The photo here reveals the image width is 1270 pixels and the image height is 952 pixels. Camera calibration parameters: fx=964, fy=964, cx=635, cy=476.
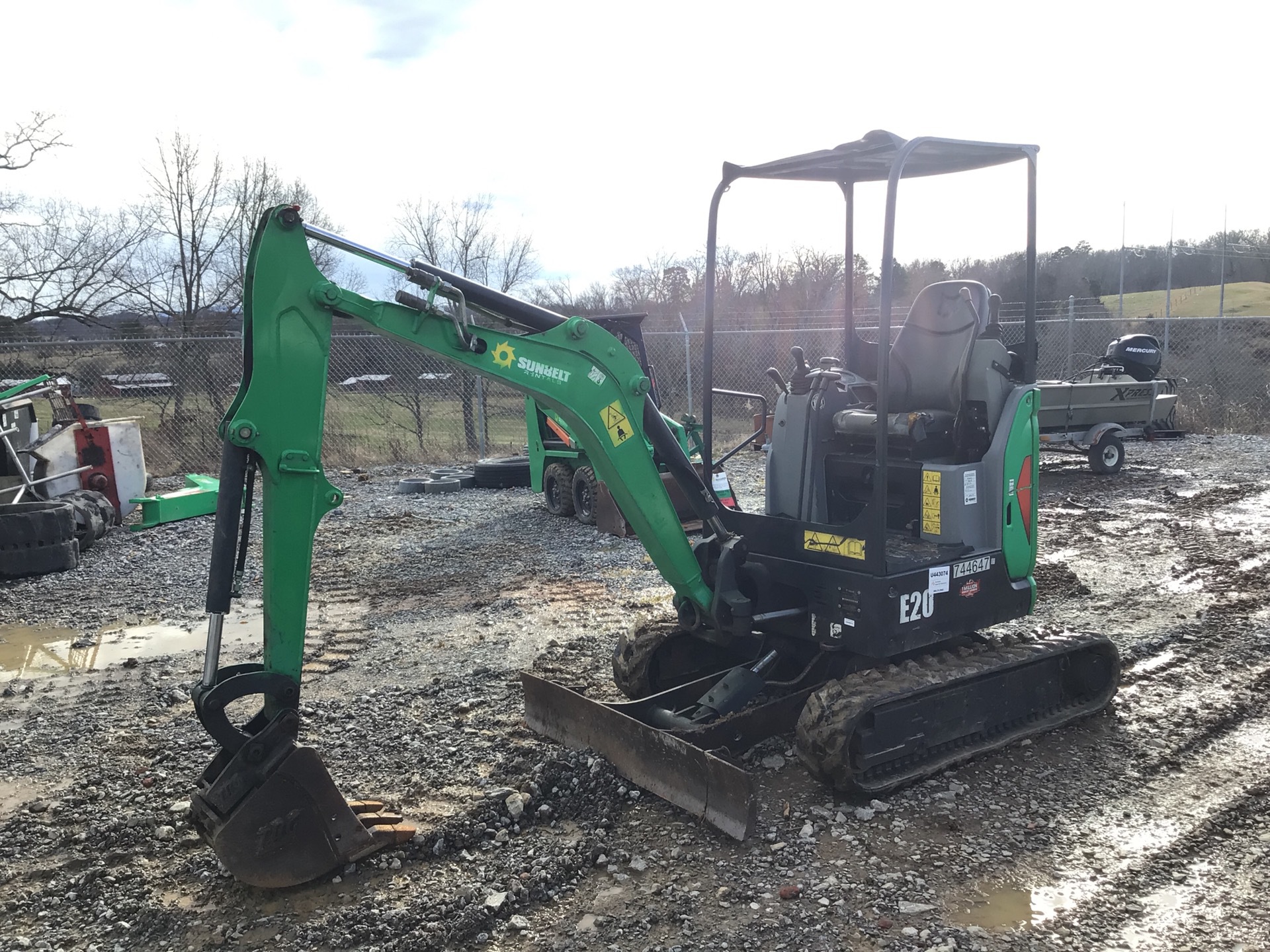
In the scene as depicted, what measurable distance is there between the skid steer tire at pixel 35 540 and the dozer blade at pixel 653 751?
5.82 m

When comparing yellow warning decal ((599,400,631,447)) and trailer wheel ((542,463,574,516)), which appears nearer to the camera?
yellow warning decal ((599,400,631,447))

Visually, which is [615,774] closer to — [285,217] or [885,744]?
[885,744]

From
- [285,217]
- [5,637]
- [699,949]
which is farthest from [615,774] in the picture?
[5,637]

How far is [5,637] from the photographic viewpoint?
671cm

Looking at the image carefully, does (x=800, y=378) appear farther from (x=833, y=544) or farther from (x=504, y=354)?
(x=504, y=354)

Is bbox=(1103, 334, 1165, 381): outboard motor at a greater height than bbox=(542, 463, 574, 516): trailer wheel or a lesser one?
greater

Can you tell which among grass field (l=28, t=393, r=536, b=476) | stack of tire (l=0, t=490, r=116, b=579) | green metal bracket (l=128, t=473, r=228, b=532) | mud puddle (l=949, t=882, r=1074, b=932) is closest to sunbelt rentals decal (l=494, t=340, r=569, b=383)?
mud puddle (l=949, t=882, r=1074, b=932)

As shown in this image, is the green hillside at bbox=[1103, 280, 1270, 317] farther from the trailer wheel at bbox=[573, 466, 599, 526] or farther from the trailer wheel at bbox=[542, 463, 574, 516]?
the trailer wheel at bbox=[573, 466, 599, 526]

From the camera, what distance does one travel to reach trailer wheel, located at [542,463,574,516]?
33.2 ft

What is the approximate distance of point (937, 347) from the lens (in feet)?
15.5

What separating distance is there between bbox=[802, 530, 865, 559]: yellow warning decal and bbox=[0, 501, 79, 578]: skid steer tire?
705cm

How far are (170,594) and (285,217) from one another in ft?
17.6

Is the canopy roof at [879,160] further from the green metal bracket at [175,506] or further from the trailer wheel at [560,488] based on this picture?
the green metal bracket at [175,506]

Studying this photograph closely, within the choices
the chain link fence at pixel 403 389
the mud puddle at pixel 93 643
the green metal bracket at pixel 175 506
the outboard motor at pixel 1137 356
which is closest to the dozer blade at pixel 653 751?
the mud puddle at pixel 93 643
